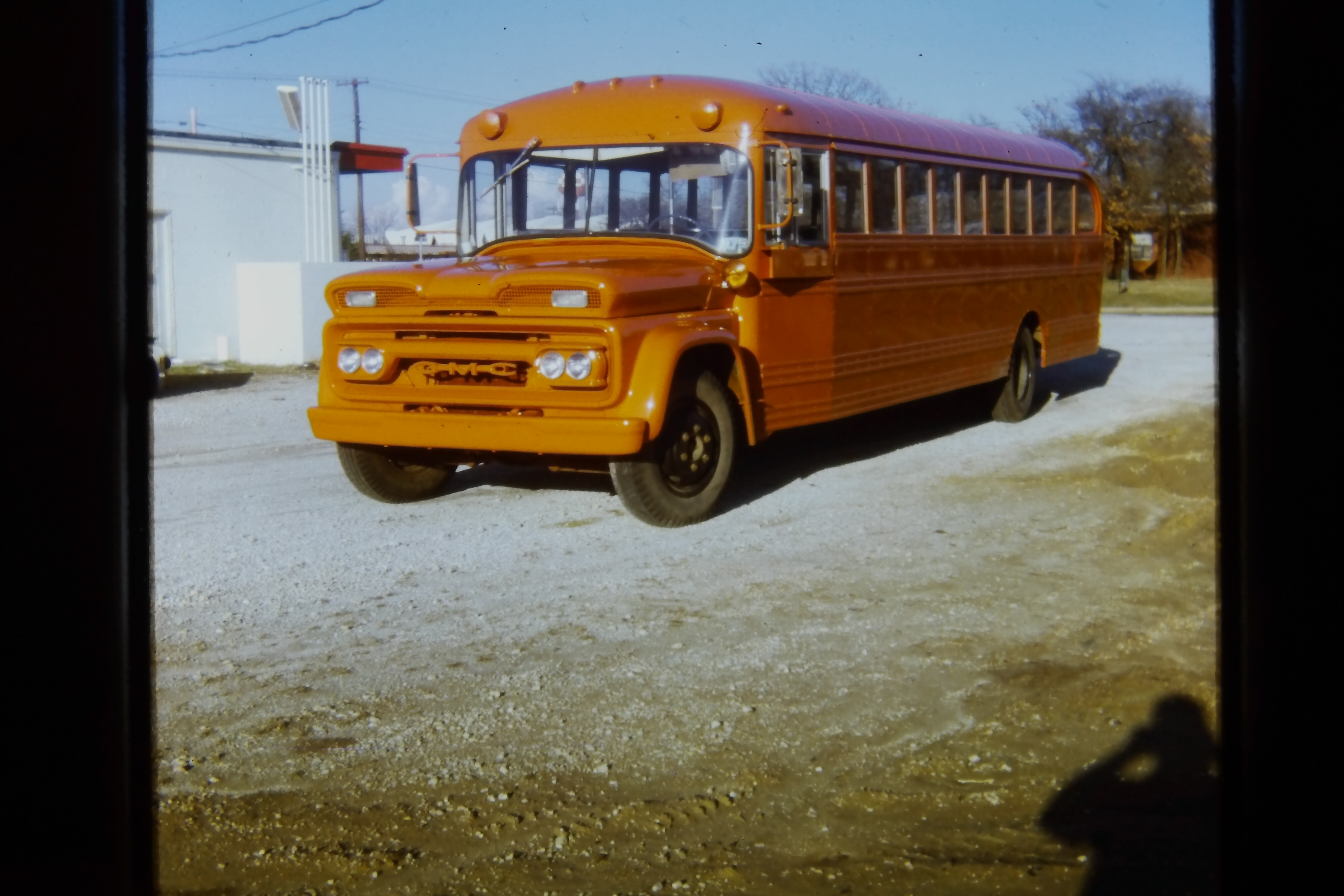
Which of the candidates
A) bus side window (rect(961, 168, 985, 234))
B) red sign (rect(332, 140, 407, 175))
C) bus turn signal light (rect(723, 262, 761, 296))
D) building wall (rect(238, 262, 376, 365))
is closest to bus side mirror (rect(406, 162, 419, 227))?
bus turn signal light (rect(723, 262, 761, 296))

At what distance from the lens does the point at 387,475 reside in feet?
25.0

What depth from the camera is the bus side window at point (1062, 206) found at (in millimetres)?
12523

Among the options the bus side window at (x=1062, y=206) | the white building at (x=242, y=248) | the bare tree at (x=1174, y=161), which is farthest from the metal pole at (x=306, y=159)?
the bare tree at (x=1174, y=161)

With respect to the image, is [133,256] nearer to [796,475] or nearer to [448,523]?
[448,523]

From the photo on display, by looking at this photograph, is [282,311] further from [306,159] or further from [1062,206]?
[1062,206]

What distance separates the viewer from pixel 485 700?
415 centimetres

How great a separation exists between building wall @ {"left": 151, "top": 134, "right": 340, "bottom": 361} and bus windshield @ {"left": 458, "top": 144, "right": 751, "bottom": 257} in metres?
Result: 11.1

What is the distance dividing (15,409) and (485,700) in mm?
3123


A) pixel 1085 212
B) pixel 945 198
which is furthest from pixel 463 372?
pixel 1085 212

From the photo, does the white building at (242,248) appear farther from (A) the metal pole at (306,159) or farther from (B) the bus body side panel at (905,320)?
(B) the bus body side panel at (905,320)

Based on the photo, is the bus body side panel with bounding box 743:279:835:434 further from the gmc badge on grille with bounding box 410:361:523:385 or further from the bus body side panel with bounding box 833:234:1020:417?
the gmc badge on grille with bounding box 410:361:523:385

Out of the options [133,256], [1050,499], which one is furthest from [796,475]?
[133,256]

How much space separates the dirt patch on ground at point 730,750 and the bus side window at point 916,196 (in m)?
4.42

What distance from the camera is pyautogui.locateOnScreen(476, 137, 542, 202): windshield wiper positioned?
26.5 ft
